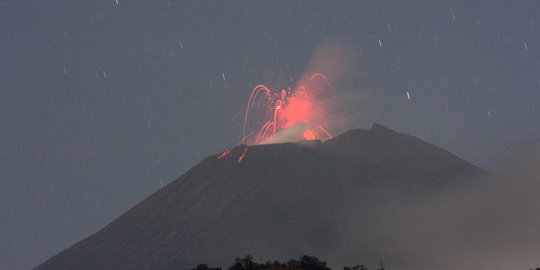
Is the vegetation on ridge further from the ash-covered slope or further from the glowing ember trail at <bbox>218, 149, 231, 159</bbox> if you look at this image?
the glowing ember trail at <bbox>218, 149, 231, 159</bbox>

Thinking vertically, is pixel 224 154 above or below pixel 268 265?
above

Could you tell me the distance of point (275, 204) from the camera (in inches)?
5039

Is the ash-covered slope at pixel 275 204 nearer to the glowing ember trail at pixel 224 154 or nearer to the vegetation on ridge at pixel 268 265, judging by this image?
the glowing ember trail at pixel 224 154

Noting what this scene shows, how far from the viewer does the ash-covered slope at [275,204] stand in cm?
11306

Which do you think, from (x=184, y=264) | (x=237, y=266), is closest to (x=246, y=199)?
(x=184, y=264)

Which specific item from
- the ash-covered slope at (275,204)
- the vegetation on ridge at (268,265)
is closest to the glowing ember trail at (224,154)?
the ash-covered slope at (275,204)

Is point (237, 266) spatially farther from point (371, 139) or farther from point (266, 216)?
point (371, 139)

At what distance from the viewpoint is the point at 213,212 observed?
12950 cm

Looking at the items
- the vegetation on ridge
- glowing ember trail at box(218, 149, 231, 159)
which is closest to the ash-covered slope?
glowing ember trail at box(218, 149, 231, 159)

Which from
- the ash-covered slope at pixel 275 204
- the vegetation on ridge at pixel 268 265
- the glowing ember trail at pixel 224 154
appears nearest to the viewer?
the vegetation on ridge at pixel 268 265

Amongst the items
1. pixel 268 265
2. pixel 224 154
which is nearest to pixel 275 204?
pixel 224 154

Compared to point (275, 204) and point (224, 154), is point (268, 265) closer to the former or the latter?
point (275, 204)

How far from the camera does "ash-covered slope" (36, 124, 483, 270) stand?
113 metres

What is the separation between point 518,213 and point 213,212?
62.4 metres
